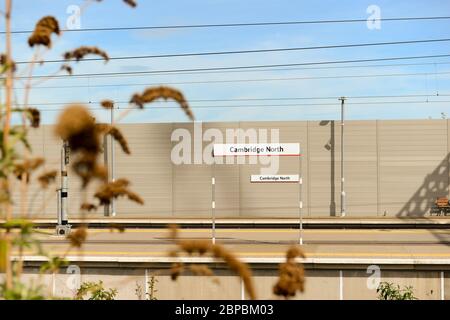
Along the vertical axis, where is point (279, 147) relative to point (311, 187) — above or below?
above

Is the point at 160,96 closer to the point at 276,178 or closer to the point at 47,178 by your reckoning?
the point at 47,178

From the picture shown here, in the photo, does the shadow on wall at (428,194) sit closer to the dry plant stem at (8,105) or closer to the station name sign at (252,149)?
the station name sign at (252,149)

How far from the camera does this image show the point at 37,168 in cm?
212

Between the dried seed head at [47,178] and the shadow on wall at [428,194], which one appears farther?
the shadow on wall at [428,194]

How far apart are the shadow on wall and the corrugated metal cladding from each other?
5cm

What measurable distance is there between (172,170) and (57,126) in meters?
33.2

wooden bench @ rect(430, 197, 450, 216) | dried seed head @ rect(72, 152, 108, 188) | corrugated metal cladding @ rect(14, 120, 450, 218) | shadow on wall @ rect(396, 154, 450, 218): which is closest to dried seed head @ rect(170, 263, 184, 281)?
dried seed head @ rect(72, 152, 108, 188)

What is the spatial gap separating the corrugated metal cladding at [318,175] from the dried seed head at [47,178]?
31592mm

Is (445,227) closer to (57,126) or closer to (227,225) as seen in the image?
(227,225)

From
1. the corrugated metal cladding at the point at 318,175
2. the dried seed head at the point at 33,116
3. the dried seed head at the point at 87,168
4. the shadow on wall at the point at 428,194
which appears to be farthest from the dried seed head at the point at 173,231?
the shadow on wall at the point at 428,194

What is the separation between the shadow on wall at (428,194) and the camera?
33.4 metres

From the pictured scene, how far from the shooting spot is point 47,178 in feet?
7.38

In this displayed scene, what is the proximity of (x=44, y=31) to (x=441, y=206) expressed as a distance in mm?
32852
